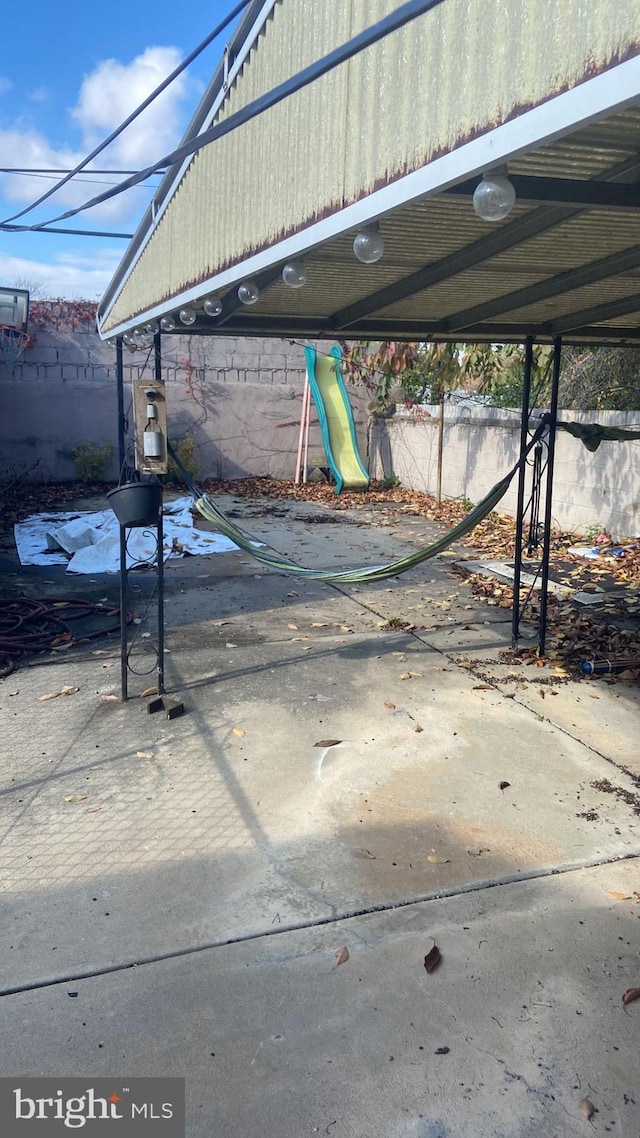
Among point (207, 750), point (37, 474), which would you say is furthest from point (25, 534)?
point (207, 750)

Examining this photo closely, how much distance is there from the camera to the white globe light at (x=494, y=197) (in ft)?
5.94

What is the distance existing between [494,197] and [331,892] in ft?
7.21

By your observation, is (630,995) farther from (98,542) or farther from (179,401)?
(179,401)

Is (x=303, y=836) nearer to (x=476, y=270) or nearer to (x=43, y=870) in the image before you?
(x=43, y=870)

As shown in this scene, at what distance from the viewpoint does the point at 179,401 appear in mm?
13555

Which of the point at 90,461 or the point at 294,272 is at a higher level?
the point at 294,272

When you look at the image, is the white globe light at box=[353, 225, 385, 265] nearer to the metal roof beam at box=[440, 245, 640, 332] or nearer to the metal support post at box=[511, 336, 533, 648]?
the metal roof beam at box=[440, 245, 640, 332]

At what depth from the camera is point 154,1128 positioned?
74.4 inches

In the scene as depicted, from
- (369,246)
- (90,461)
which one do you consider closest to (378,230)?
(369,246)

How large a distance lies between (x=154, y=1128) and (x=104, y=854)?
1.20 meters

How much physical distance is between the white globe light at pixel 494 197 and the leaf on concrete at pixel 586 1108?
6.96 feet

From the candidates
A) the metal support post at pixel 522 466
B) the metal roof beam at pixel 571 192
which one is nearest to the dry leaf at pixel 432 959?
the metal roof beam at pixel 571 192

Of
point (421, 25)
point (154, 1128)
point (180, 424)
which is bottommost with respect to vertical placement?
point (154, 1128)

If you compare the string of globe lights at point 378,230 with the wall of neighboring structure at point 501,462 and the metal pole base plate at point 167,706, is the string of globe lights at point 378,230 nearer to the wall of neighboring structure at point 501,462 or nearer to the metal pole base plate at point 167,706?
the metal pole base plate at point 167,706
